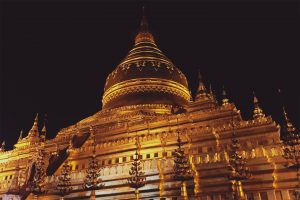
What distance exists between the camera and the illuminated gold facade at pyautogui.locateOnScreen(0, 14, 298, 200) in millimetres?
17266

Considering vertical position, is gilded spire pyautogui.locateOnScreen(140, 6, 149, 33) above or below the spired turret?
above

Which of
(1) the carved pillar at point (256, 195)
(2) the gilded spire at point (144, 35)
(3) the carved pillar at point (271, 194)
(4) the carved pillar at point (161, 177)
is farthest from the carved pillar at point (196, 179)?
(2) the gilded spire at point (144, 35)

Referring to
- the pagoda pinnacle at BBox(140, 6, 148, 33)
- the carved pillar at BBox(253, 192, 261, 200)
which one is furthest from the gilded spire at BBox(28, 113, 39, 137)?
the carved pillar at BBox(253, 192, 261, 200)

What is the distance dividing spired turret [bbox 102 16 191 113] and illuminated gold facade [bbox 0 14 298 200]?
0.12 meters

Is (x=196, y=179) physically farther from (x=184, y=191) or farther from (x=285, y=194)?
(x=285, y=194)

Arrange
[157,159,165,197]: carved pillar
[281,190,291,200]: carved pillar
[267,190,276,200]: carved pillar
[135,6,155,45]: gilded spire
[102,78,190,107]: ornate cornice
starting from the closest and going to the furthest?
[281,190,291,200]: carved pillar, [267,190,276,200]: carved pillar, [157,159,165,197]: carved pillar, [102,78,190,107]: ornate cornice, [135,6,155,45]: gilded spire

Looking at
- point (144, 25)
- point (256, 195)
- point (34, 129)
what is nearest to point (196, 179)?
point (256, 195)

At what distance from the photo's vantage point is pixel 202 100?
27.4 metres

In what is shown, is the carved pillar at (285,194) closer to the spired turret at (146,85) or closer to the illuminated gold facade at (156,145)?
the illuminated gold facade at (156,145)

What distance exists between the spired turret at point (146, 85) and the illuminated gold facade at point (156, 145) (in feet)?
0.39

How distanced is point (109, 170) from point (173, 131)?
24.0 feet

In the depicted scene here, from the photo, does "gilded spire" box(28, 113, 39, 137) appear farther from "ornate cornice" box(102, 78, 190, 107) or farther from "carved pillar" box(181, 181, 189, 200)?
"carved pillar" box(181, 181, 189, 200)

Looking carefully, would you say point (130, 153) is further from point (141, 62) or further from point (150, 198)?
point (141, 62)

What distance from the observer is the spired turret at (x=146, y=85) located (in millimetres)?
33062
